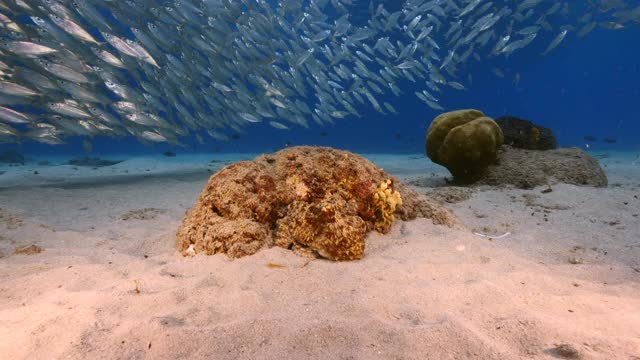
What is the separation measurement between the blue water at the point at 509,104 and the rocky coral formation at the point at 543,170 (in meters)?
7.39

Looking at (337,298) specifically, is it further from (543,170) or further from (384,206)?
(543,170)

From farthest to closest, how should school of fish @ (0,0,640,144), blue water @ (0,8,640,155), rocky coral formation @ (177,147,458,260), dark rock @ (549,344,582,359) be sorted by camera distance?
blue water @ (0,8,640,155)
school of fish @ (0,0,640,144)
rocky coral formation @ (177,147,458,260)
dark rock @ (549,344,582,359)

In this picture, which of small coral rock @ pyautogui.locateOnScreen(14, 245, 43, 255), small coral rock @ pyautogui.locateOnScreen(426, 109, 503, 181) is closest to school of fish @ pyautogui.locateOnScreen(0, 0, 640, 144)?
small coral rock @ pyautogui.locateOnScreen(14, 245, 43, 255)

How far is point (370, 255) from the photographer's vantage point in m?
2.93

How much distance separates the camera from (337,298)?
2.17 m

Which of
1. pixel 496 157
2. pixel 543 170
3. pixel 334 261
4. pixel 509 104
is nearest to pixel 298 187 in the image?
pixel 334 261

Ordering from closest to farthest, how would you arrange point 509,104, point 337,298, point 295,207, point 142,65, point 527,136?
point 337,298
point 295,207
point 527,136
point 142,65
point 509,104

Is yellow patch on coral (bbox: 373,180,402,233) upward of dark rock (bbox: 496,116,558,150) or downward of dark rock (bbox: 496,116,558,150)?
downward

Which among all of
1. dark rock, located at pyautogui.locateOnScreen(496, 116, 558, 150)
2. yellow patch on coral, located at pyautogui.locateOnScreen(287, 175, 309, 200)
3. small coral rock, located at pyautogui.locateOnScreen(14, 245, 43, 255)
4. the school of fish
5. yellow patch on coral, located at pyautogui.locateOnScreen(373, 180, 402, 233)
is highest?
the school of fish

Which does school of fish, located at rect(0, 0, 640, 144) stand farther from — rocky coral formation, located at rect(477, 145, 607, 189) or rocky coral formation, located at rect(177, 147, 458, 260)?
rocky coral formation, located at rect(477, 145, 607, 189)

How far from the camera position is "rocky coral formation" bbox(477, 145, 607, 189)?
6734 millimetres

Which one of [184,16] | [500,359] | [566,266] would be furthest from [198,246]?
[184,16]

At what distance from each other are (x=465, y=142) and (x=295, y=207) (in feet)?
16.7

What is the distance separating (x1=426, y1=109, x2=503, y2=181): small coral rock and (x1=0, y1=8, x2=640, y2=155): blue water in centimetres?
618
